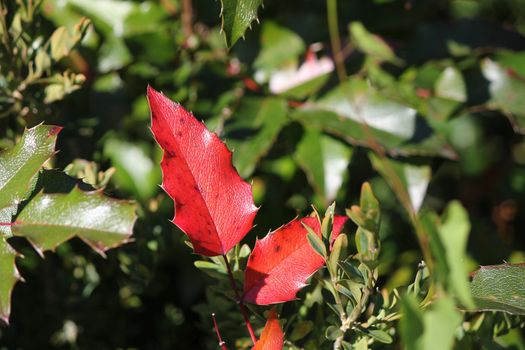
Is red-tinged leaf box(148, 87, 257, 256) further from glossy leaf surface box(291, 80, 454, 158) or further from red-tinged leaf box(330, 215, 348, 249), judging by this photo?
glossy leaf surface box(291, 80, 454, 158)

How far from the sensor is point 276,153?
1.35 metres

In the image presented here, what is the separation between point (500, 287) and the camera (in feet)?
2.50

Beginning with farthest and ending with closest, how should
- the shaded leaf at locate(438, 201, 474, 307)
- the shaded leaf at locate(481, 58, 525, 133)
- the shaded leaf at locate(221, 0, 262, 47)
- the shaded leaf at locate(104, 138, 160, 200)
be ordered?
the shaded leaf at locate(104, 138, 160, 200), the shaded leaf at locate(481, 58, 525, 133), the shaded leaf at locate(221, 0, 262, 47), the shaded leaf at locate(438, 201, 474, 307)

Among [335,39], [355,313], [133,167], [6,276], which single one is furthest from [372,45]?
[6,276]

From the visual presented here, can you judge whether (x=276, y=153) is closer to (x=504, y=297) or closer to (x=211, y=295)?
(x=211, y=295)

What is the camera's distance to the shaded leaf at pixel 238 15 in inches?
32.6

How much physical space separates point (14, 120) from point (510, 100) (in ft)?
2.69

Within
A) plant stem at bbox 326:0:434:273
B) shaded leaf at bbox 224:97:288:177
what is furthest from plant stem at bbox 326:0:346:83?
shaded leaf at bbox 224:97:288:177

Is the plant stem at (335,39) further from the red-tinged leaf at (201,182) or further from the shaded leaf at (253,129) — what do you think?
the red-tinged leaf at (201,182)

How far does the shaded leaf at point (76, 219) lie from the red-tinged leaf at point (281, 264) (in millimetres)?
149

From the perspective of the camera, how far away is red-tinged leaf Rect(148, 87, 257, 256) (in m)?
0.75

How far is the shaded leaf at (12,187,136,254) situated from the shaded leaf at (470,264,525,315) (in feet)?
1.22

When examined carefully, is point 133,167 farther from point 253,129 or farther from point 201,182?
point 201,182

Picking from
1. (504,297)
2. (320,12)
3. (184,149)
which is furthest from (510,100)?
(184,149)
